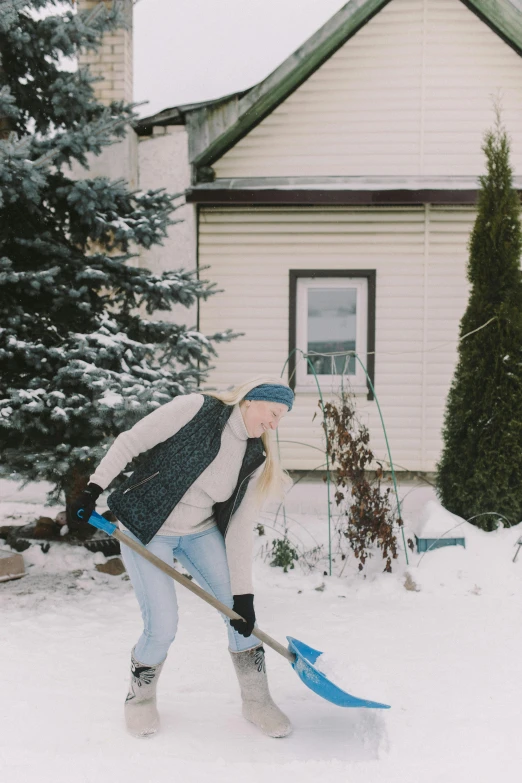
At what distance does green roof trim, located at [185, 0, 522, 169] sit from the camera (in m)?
7.46

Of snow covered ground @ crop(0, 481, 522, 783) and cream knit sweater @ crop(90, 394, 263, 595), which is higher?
cream knit sweater @ crop(90, 394, 263, 595)

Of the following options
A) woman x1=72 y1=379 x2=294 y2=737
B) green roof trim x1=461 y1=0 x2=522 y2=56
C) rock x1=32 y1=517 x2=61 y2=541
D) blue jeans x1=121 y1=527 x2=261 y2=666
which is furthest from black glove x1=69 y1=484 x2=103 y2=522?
green roof trim x1=461 y1=0 x2=522 y2=56

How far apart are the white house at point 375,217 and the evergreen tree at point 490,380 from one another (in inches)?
81.0

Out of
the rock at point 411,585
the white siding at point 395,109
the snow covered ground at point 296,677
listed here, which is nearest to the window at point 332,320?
the white siding at point 395,109

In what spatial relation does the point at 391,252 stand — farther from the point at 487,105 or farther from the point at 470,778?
the point at 470,778

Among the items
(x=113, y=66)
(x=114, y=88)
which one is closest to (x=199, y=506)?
(x=114, y=88)

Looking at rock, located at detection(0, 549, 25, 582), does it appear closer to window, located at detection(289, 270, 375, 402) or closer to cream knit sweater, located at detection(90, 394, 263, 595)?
cream knit sweater, located at detection(90, 394, 263, 595)

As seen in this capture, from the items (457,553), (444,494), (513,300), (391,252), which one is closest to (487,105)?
(391,252)

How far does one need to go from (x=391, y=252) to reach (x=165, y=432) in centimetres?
564

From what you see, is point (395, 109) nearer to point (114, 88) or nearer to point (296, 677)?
point (114, 88)

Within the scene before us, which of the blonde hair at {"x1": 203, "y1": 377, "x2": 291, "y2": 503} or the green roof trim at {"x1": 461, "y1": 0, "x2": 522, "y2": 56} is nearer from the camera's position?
the blonde hair at {"x1": 203, "y1": 377, "x2": 291, "y2": 503}

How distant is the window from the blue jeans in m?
5.00

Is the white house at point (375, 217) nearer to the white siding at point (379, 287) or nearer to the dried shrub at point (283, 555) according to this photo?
the white siding at point (379, 287)

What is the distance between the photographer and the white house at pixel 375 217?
7.84m
